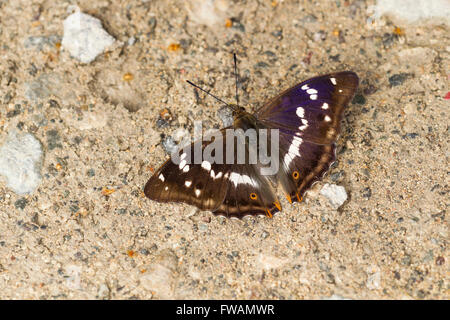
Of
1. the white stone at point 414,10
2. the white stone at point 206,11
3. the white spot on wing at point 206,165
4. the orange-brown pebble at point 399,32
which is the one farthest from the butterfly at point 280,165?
the white stone at point 206,11

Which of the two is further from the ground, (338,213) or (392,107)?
(392,107)

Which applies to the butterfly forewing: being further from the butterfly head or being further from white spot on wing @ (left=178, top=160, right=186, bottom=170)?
white spot on wing @ (left=178, top=160, right=186, bottom=170)

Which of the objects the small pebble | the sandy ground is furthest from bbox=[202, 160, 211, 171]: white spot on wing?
the small pebble

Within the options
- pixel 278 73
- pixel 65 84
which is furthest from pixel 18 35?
pixel 278 73

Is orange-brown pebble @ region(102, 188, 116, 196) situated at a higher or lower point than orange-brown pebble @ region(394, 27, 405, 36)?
lower

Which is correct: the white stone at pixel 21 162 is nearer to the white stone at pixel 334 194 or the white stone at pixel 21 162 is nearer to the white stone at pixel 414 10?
the white stone at pixel 334 194

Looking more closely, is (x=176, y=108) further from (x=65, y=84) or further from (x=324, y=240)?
(x=324, y=240)

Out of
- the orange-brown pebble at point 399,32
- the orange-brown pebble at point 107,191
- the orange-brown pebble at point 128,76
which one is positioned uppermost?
the orange-brown pebble at point 399,32
